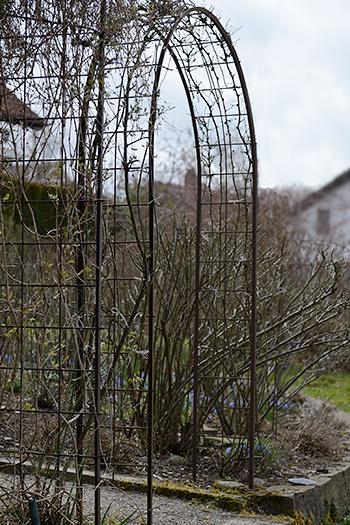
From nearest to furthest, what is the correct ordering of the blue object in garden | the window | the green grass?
1. the blue object in garden
2. the green grass
3. the window

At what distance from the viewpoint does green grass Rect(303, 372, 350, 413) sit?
9.38m

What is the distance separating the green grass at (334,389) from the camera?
938cm

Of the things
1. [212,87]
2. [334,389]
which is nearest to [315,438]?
[212,87]

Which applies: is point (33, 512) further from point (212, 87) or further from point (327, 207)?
point (327, 207)

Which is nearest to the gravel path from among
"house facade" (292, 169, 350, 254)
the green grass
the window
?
the green grass

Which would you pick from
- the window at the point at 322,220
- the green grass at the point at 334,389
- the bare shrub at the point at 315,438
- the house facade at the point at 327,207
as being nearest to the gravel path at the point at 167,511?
the bare shrub at the point at 315,438

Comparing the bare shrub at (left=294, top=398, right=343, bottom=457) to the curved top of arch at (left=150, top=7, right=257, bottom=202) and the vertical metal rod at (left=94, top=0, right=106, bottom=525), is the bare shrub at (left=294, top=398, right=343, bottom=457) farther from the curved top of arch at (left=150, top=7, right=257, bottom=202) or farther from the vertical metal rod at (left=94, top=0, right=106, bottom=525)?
the vertical metal rod at (left=94, top=0, right=106, bottom=525)

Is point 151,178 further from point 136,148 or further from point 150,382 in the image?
point 150,382

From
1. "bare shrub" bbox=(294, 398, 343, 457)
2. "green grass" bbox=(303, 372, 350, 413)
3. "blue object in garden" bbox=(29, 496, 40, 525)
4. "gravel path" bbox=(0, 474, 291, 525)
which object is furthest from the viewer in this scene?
"green grass" bbox=(303, 372, 350, 413)

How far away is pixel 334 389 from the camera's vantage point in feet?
34.0

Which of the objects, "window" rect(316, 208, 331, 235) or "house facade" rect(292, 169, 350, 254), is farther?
"window" rect(316, 208, 331, 235)

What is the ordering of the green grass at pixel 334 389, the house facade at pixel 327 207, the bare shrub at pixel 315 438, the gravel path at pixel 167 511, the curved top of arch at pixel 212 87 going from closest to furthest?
the gravel path at pixel 167 511 → the curved top of arch at pixel 212 87 → the bare shrub at pixel 315 438 → the green grass at pixel 334 389 → the house facade at pixel 327 207

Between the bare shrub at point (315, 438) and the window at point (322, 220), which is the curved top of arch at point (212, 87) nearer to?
the bare shrub at point (315, 438)

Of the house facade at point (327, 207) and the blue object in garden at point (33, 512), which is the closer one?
the blue object in garden at point (33, 512)
